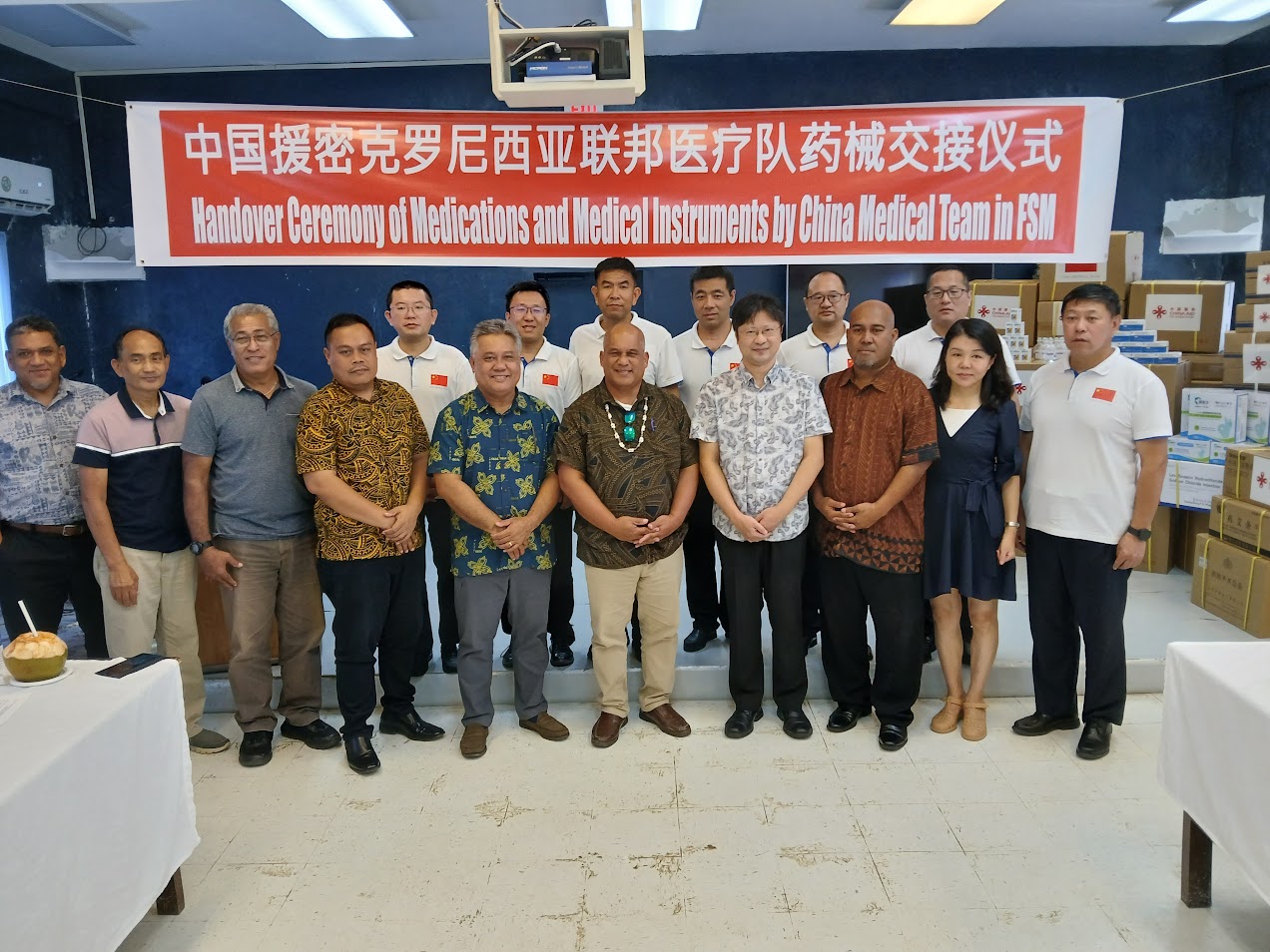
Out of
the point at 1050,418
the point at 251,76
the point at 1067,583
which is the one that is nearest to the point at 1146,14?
the point at 1050,418

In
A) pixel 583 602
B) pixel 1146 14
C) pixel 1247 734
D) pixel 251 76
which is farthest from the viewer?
pixel 251 76

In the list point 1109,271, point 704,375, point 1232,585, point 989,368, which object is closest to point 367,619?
point 704,375

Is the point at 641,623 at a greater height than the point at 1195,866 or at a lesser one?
greater

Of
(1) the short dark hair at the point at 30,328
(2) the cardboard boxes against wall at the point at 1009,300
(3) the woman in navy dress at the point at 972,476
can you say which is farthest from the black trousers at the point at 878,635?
(2) the cardboard boxes against wall at the point at 1009,300

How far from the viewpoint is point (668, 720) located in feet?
10.5

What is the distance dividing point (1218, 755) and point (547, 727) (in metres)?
2.04

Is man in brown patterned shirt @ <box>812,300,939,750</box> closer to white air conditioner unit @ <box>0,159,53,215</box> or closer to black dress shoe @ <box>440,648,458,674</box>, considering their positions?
black dress shoe @ <box>440,648,458,674</box>

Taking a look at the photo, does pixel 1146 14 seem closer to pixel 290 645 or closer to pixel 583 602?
pixel 583 602

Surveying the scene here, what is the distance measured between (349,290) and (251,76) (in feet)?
5.39

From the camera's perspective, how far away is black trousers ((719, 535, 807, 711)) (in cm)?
309

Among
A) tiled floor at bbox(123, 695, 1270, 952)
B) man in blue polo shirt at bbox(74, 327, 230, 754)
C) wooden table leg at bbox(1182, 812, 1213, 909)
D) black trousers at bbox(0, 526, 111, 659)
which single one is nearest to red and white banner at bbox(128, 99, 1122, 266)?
man in blue polo shirt at bbox(74, 327, 230, 754)

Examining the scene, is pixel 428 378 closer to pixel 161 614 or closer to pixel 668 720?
pixel 161 614

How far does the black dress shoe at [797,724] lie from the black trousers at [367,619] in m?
1.37

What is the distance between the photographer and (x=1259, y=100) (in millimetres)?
5902
